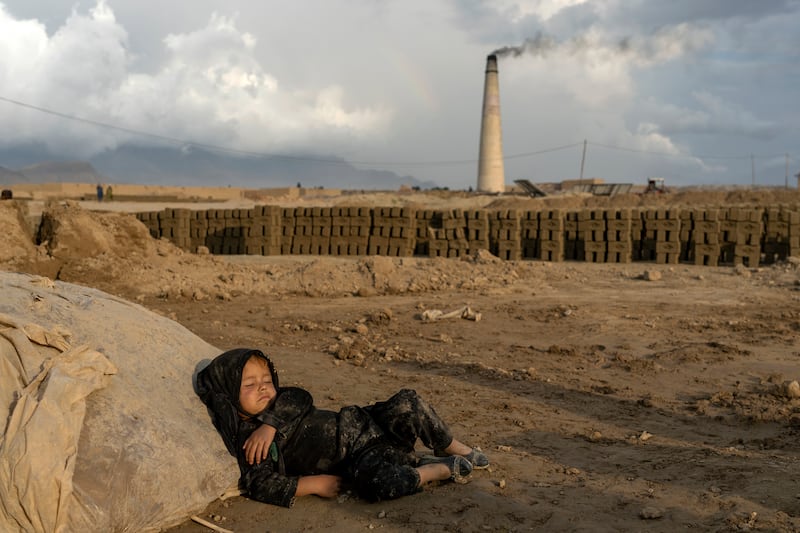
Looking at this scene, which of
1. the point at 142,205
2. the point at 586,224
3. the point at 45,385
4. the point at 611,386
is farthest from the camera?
the point at 142,205

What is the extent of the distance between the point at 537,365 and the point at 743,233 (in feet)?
33.1

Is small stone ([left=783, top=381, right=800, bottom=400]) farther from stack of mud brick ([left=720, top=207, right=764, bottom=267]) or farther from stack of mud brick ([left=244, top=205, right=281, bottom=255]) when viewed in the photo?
stack of mud brick ([left=244, top=205, right=281, bottom=255])

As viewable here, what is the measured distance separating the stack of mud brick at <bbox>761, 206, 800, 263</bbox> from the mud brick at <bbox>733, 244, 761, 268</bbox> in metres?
0.60

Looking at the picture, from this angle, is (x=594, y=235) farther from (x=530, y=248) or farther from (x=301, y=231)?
(x=301, y=231)

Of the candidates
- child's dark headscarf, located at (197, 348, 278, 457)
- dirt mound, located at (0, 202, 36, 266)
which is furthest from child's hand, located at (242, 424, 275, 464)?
dirt mound, located at (0, 202, 36, 266)

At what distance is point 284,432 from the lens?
11.8 feet

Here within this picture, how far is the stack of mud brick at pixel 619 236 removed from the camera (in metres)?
15.7

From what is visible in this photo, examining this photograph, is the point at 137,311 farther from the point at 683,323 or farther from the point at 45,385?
the point at 683,323

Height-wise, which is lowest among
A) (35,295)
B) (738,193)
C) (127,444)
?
(127,444)

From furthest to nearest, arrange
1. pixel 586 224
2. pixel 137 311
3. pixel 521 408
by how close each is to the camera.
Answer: pixel 586 224
pixel 521 408
pixel 137 311

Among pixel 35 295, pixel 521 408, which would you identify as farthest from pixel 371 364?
pixel 35 295

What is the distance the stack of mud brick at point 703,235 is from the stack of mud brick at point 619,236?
3.98 feet

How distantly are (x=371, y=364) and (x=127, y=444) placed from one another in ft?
13.0

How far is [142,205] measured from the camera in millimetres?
31859
